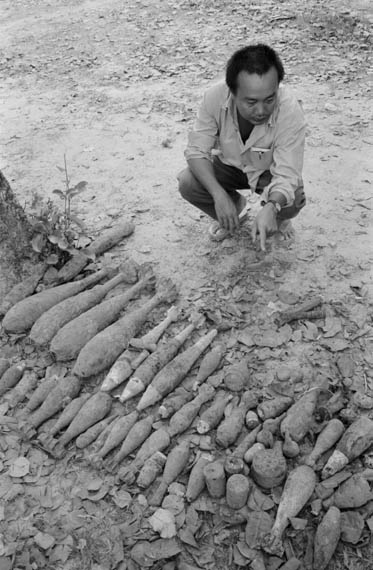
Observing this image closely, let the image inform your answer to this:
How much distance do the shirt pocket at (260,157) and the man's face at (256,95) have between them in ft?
0.70

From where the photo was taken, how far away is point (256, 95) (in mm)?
2801

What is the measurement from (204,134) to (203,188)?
354mm

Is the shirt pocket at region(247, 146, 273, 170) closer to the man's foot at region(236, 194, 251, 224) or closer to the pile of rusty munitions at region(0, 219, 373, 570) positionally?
the man's foot at region(236, 194, 251, 224)

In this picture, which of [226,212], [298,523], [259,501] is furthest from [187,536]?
[226,212]

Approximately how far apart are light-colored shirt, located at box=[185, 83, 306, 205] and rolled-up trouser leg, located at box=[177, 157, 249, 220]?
139 mm

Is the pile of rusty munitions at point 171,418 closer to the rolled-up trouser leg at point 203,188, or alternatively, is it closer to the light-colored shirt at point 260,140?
the rolled-up trouser leg at point 203,188

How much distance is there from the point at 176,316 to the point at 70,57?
5436mm

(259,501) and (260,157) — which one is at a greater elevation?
(260,157)

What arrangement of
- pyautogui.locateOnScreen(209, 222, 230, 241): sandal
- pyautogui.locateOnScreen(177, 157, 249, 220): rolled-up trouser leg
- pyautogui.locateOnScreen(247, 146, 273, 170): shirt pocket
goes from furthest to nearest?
pyautogui.locateOnScreen(209, 222, 230, 241): sandal < pyautogui.locateOnScreen(177, 157, 249, 220): rolled-up trouser leg < pyautogui.locateOnScreen(247, 146, 273, 170): shirt pocket

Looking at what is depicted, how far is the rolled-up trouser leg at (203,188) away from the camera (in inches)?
136

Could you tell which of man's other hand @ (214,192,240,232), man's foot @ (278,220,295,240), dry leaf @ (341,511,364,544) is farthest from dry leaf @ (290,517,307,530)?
man's foot @ (278,220,295,240)

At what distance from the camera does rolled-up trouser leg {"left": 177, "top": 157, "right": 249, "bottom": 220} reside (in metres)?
3.47

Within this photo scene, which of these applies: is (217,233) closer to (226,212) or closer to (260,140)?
(226,212)

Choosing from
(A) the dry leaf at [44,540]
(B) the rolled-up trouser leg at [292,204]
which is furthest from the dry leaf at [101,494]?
(B) the rolled-up trouser leg at [292,204]
